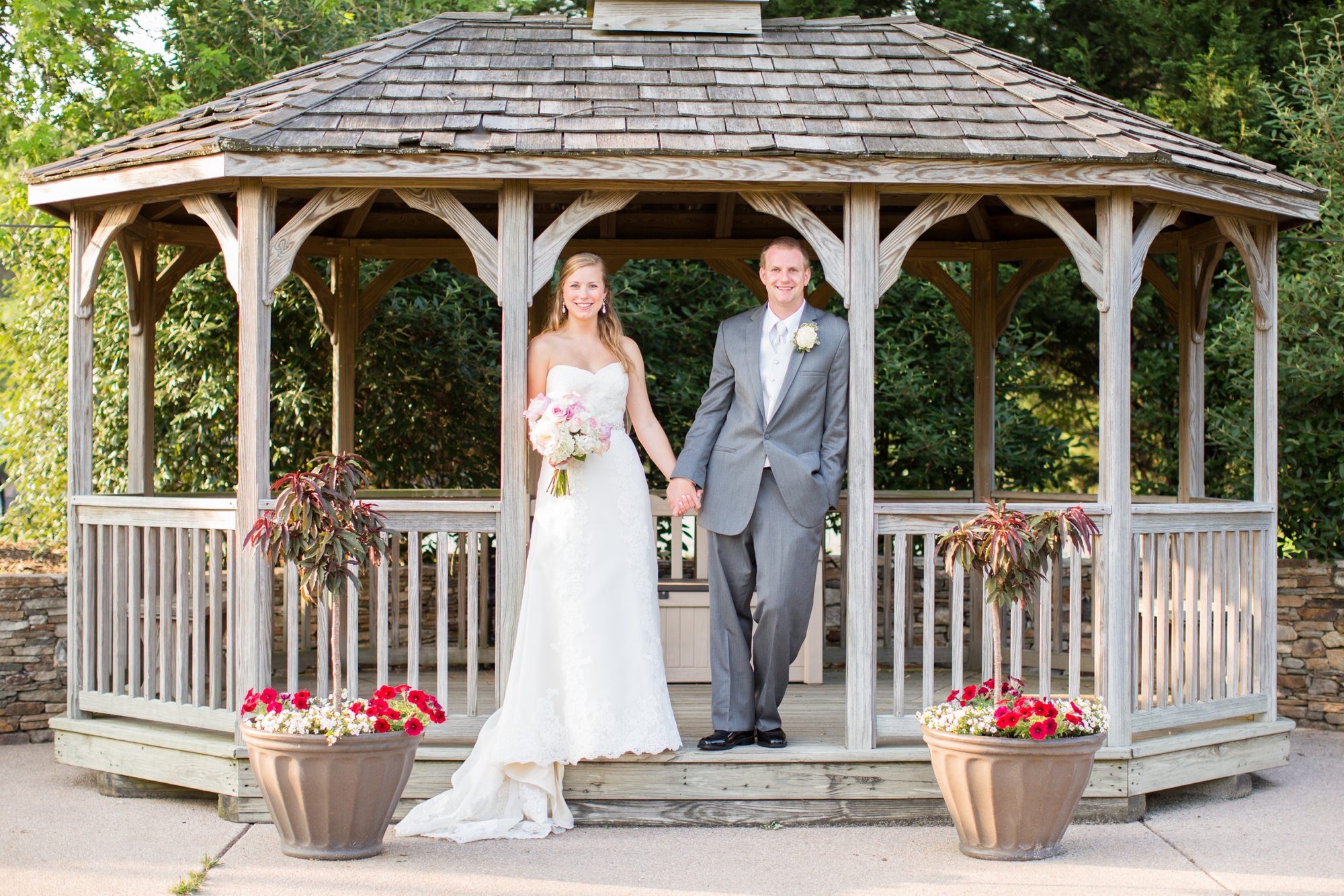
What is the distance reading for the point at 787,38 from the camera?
22.3 ft

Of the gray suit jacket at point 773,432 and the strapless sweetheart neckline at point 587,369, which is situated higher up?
the strapless sweetheart neckline at point 587,369

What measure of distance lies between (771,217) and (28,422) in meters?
5.78

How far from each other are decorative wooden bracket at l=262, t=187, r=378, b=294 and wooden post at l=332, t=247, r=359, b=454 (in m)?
2.56

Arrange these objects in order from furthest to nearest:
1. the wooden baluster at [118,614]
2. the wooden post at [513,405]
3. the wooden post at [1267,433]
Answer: the wooden post at [1267,433] → the wooden baluster at [118,614] → the wooden post at [513,405]

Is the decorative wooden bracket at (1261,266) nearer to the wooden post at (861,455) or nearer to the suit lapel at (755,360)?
the wooden post at (861,455)

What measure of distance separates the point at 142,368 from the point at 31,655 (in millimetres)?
1763

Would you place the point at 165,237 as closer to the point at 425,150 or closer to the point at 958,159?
the point at 425,150

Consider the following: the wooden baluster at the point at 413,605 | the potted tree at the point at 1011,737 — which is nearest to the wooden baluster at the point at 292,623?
the wooden baluster at the point at 413,605

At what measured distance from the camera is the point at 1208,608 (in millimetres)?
6086

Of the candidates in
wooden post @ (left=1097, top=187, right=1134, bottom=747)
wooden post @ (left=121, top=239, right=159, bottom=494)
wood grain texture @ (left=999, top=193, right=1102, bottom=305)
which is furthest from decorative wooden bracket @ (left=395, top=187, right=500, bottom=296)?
wooden post @ (left=1097, top=187, right=1134, bottom=747)

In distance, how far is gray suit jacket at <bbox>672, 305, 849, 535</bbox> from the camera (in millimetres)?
5375

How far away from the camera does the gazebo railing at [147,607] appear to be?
5578 mm

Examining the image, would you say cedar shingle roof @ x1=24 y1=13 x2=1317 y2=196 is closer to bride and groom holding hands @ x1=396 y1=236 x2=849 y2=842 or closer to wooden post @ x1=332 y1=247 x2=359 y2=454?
bride and groom holding hands @ x1=396 y1=236 x2=849 y2=842

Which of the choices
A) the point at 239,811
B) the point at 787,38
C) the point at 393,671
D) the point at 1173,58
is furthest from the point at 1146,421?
the point at 239,811
